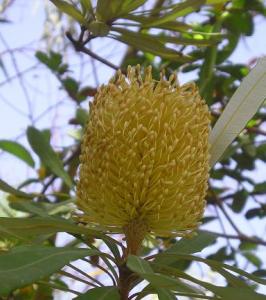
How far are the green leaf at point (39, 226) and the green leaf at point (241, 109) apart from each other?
27 cm

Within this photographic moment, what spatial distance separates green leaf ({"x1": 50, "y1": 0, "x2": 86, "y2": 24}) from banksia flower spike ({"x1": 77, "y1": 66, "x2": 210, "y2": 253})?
0.84 feet

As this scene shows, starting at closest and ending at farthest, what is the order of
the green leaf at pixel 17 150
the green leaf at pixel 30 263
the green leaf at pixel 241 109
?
the green leaf at pixel 30 263
the green leaf at pixel 241 109
the green leaf at pixel 17 150

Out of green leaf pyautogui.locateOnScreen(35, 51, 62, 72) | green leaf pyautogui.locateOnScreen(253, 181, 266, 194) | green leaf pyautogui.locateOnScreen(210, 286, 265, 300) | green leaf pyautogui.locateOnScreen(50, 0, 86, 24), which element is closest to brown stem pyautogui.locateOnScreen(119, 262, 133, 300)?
green leaf pyautogui.locateOnScreen(210, 286, 265, 300)

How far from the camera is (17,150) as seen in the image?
1.78 meters

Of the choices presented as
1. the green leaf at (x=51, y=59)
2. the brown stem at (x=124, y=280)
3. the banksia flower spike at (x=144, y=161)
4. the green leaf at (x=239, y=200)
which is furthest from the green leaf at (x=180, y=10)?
the green leaf at (x=239, y=200)

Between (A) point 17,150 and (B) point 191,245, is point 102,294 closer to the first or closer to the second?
(B) point 191,245

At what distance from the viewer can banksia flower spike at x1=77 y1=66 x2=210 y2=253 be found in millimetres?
963

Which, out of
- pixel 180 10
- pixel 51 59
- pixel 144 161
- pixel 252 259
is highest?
pixel 51 59

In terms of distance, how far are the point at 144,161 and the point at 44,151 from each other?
53 cm

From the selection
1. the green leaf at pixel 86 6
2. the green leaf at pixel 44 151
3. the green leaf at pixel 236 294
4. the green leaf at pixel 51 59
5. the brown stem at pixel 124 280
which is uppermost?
the green leaf at pixel 51 59

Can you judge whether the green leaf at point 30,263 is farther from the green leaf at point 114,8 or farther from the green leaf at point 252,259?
the green leaf at point 252,259

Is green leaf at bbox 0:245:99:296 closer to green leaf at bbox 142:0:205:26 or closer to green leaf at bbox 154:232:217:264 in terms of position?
green leaf at bbox 154:232:217:264

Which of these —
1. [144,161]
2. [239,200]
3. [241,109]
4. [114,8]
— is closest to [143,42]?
[114,8]

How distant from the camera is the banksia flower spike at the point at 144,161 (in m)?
0.96
